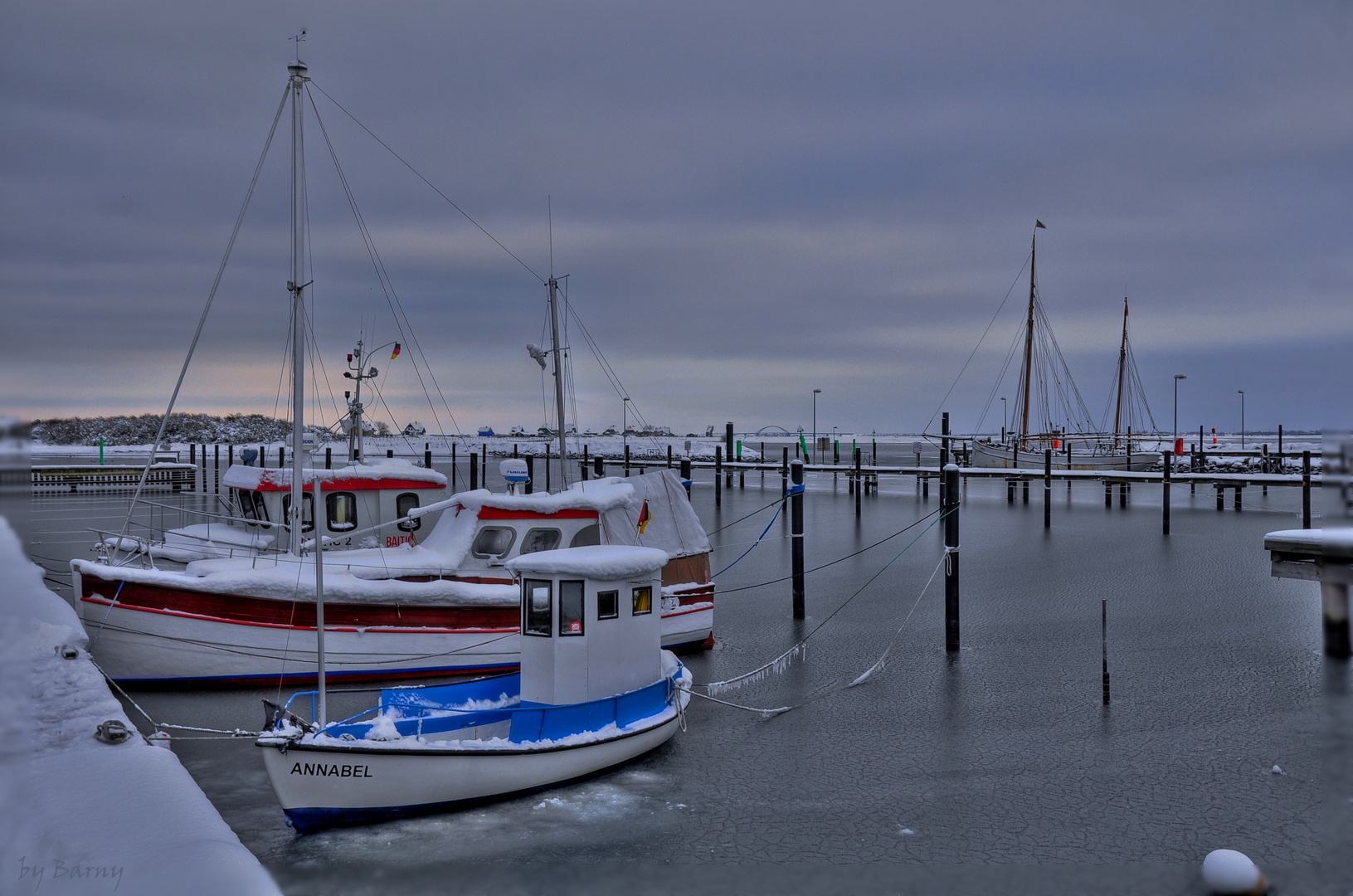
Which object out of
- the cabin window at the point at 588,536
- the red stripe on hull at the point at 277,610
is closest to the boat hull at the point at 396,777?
the red stripe on hull at the point at 277,610

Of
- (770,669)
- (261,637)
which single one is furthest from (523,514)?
(770,669)

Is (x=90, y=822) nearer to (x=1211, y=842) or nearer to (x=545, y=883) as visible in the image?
(x=545, y=883)

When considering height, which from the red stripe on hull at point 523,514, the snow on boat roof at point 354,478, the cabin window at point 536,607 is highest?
the snow on boat roof at point 354,478

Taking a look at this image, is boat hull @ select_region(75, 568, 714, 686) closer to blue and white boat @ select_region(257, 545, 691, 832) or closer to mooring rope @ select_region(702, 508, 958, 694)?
blue and white boat @ select_region(257, 545, 691, 832)

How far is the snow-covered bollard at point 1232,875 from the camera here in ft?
25.2

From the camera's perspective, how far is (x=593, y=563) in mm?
12219

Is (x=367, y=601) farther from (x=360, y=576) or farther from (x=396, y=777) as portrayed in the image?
(x=396, y=777)

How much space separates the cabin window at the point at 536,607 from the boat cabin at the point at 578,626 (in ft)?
0.04

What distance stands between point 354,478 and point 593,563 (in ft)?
27.8

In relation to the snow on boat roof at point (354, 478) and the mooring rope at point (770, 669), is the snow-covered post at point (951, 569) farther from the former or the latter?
the snow on boat roof at point (354, 478)

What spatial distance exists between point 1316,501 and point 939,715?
39666 mm

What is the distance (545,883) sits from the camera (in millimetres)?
8656

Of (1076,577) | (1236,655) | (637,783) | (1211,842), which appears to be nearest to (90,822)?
(637,783)

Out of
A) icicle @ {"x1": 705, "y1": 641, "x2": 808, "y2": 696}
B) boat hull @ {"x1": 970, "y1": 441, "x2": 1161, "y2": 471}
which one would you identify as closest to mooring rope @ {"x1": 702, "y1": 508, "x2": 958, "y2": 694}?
icicle @ {"x1": 705, "y1": 641, "x2": 808, "y2": 696}
